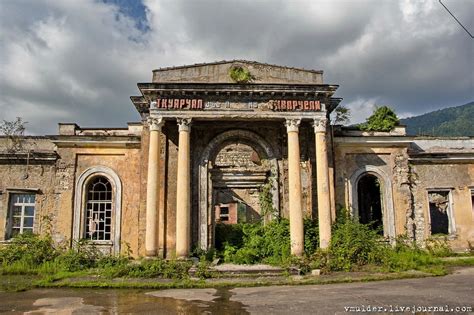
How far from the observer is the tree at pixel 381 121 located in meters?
17.5

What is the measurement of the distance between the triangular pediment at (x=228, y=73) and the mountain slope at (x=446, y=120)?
378 feet

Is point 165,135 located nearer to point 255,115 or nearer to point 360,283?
point 255,115

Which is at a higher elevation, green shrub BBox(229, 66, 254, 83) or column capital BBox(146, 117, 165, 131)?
green shrub BBox(229, 66, 254, 83)

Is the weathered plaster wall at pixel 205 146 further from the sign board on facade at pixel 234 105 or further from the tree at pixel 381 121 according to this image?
the tree at pixel 381 121

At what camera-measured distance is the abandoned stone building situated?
1414 cm

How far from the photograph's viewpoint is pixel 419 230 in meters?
16.3

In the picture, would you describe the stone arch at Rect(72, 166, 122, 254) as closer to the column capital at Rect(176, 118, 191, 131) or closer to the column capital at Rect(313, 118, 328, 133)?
the column capital at Rect(176, 118, 191, 131)

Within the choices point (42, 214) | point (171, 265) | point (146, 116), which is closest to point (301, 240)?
point (171, 265)

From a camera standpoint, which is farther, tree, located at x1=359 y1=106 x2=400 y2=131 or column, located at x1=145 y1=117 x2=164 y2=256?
tree, located at x1=359 y1=106 x2=400 y2=131

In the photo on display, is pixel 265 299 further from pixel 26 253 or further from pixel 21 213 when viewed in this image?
pixel 21 213

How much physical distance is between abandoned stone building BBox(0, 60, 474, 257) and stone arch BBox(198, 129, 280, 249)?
0.13 feet

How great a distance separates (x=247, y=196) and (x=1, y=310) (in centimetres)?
1781

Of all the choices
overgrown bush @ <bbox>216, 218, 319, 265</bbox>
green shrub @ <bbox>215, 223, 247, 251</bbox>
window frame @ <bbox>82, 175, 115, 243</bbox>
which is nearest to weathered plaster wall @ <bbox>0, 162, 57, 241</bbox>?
window frame @ <bbox>82, 175, 115, 243</bbox>

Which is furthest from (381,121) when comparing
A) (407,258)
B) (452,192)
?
(407,258)
